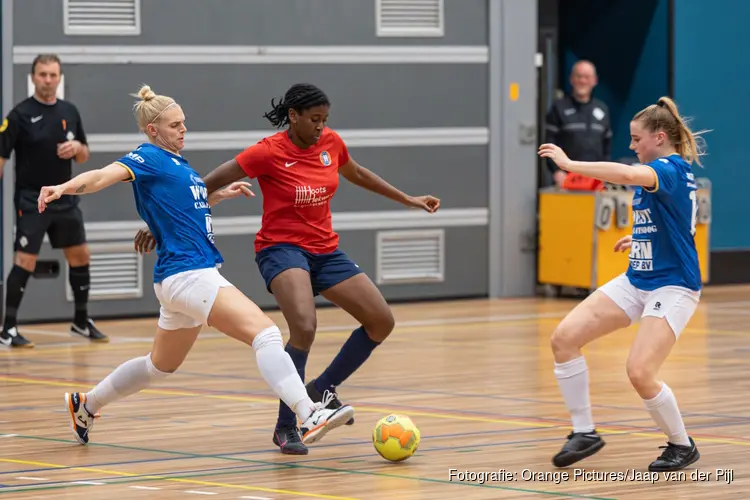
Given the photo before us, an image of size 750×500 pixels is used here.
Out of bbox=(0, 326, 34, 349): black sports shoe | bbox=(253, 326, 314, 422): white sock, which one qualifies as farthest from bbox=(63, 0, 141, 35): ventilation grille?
bbox=(253, 326, 314, 422): white sock

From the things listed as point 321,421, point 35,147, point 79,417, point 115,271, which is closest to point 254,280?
point 115,271

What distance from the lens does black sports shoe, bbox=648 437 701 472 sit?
7.54 m

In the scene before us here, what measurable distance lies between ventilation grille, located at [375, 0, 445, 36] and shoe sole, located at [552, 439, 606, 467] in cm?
995

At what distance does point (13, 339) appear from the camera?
13.3 metres

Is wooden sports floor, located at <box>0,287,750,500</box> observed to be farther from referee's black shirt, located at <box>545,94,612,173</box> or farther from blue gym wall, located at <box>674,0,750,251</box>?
blue gym wall, located at <box>674,0,750,251</box>

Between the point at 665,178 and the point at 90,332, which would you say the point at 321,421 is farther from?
the point at 90,332

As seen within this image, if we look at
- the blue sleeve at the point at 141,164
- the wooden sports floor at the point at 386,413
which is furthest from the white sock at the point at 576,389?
the blue sleeve at the point at 141,164

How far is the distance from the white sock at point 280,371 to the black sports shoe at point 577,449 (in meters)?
1.26

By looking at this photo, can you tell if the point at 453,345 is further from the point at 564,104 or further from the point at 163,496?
the point at 163,496

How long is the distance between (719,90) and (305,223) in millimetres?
11321

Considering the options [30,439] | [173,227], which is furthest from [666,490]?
[30,439]

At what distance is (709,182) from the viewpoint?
1825cm

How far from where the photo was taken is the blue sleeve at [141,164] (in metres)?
7.92

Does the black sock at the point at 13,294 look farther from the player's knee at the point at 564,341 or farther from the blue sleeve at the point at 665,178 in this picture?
the blue sleeve at the point at 665,178
